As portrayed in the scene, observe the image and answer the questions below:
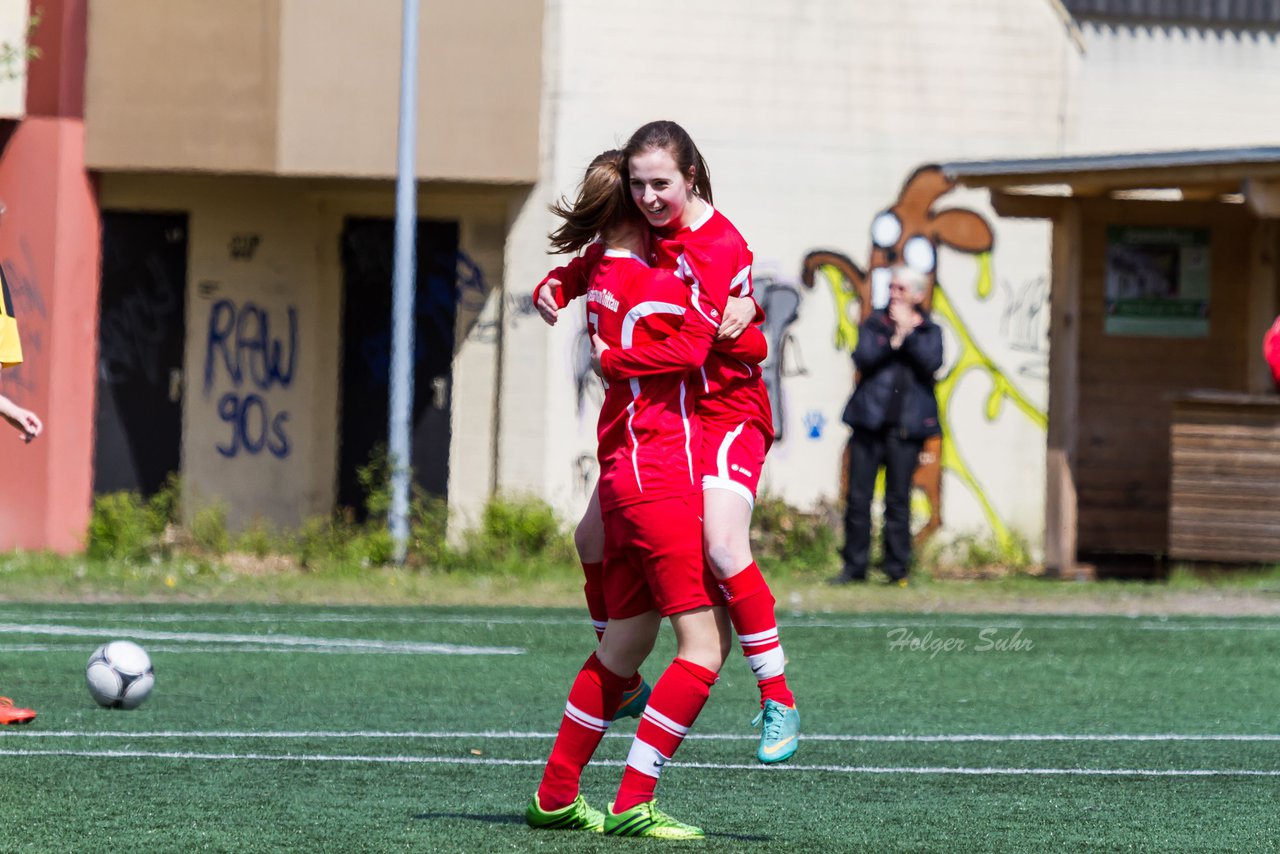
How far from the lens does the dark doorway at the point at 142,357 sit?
1905 centimetres

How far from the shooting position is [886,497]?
15250 millimetres

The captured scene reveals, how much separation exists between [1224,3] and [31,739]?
1636 centimetres

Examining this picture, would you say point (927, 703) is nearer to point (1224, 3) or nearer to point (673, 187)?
point (673, 187)

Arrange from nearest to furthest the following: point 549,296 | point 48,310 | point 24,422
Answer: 1. point 549,296
2. point 24,422
3. point 48,310

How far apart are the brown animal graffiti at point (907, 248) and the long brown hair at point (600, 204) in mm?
13373

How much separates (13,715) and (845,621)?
6075 mm

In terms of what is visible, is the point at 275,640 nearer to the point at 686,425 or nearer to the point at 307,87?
the point at 686,425

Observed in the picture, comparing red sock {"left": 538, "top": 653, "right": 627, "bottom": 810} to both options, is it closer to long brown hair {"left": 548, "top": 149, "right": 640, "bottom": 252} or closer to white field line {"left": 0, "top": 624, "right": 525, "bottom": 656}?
long brown hair {"left": 548, "top": 149, "right": 640, "bottom": 252}

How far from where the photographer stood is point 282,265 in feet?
63.3

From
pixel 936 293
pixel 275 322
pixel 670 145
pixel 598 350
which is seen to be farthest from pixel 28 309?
pixel 670 145

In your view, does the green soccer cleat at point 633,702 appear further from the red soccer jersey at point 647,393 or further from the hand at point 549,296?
the hand at point 549,296

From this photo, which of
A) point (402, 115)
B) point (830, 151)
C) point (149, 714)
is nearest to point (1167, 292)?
point (830, 151)

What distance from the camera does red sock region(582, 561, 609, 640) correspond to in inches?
230

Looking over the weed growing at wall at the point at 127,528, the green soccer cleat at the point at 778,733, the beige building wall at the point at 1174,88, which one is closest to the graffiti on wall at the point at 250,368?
the weed growing at wall at the point at 127,528
